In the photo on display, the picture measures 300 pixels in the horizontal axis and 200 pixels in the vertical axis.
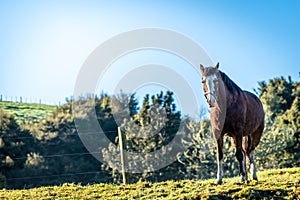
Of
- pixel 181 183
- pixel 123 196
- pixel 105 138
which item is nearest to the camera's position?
pixel 123 196

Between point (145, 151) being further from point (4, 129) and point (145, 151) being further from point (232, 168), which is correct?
point (4, 129)

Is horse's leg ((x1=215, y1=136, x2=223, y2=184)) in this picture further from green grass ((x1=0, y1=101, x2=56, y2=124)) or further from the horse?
green grass ((x1=0, y1=101, x2=56, y2=124))

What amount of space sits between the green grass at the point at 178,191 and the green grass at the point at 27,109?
41288mm

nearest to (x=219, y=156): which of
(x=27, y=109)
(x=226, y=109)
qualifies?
(x=226, y=109)

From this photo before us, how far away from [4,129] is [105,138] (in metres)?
9.93

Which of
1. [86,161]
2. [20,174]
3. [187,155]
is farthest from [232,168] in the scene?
[20,174]

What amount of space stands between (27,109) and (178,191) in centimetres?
5141

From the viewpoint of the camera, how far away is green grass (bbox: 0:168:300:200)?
813 cm

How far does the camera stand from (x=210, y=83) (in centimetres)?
863

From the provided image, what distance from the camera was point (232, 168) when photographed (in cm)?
3541

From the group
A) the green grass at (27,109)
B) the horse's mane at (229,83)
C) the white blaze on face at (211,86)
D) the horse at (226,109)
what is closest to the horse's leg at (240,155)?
the horse at (226,109)

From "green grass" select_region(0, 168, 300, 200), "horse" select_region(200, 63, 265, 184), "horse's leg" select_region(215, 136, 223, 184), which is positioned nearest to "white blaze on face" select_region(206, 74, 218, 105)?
"horse" select_region(200, 63, 265, 184)

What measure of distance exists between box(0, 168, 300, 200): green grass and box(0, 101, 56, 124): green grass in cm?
4129

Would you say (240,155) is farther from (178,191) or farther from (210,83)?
(210,83)
